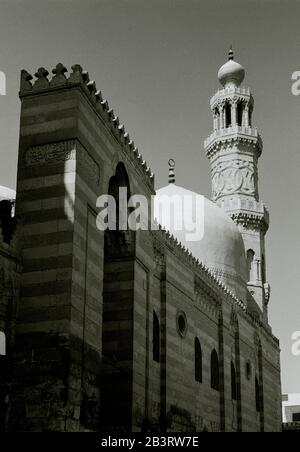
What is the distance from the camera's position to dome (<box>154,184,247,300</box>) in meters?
26.0

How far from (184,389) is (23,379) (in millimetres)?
7283

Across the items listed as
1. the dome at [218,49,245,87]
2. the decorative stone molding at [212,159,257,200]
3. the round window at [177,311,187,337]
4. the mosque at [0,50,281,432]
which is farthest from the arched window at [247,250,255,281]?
the round window at [177,311,187,337]

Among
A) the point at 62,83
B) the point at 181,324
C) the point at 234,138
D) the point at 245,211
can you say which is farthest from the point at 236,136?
the point at 62,83

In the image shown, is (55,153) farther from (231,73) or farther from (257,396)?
(231,73)

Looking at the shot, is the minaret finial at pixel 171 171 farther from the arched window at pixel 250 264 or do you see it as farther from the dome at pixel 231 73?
the dome at pixel 231 73

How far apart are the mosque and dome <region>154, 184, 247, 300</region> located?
407 cm

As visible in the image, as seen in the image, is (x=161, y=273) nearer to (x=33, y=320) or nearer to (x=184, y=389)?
(x=184, y=389)

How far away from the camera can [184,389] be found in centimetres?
1758

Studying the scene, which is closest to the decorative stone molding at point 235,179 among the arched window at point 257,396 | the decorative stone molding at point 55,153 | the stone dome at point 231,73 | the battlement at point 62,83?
the stone dome at point 231,73

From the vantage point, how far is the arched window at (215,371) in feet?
68.9

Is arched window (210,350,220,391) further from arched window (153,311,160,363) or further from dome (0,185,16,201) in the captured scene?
dome (0,185,16,201)

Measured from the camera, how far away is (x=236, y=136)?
113 ft
